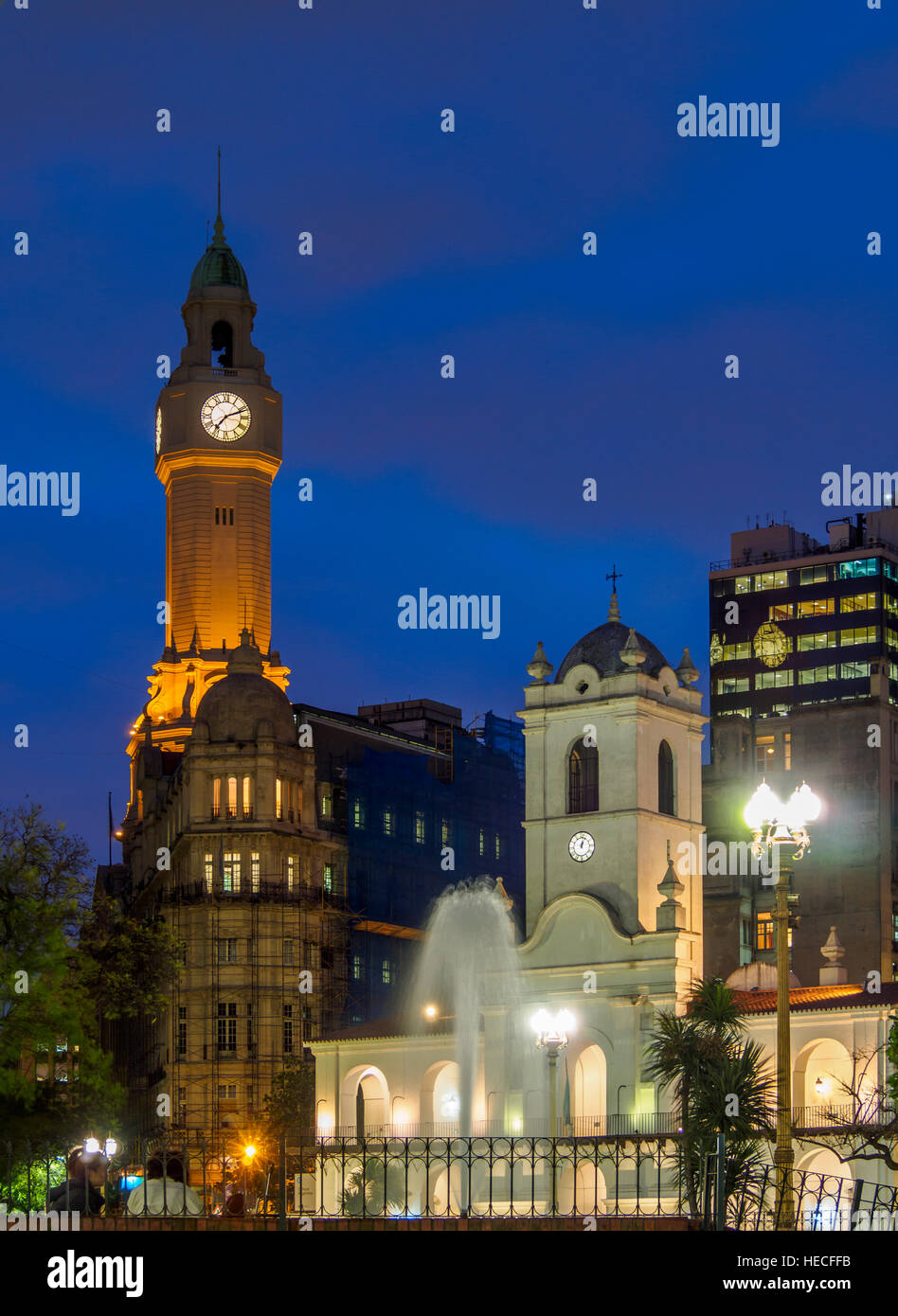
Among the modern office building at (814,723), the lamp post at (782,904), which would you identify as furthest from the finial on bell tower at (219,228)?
the lamp post at (782,904)

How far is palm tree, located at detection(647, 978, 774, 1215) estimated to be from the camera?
182ft

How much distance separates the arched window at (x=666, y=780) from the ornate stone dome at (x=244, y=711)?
32.5m

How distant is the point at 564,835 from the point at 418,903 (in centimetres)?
3809

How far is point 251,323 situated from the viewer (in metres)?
146

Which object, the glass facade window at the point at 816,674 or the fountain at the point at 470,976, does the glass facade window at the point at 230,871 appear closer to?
the fountain at the point at 470,976

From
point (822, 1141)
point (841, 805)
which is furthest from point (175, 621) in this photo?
point (822, 1141)

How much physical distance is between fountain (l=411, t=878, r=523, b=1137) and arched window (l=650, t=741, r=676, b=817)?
7.24 metres

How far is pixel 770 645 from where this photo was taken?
19050 centimetres

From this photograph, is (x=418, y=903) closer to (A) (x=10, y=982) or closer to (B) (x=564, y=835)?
(B) (x=564, y=835)

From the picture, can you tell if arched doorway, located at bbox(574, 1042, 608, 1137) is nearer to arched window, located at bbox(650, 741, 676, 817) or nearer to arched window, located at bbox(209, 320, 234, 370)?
arched window, located at bbox(650, 741, 676, 817)

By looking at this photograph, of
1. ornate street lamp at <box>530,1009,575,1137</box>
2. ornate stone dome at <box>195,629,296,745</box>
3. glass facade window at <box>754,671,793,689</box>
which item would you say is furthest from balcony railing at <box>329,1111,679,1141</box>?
glass facade window at <box>754,671,793,689</box>

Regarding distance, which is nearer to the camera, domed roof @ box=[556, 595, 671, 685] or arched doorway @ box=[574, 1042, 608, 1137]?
arched doorway @ box=[574, 1042, 608, 1137]

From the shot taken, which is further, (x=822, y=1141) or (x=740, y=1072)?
(x=822, y=1141)
